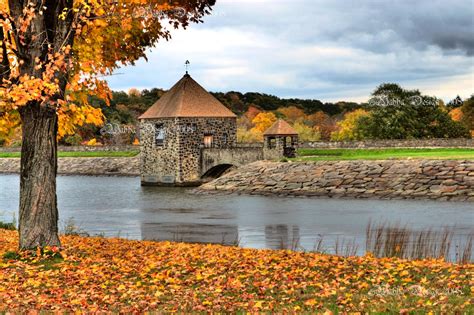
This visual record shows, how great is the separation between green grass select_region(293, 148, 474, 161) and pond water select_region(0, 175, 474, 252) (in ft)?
24.7

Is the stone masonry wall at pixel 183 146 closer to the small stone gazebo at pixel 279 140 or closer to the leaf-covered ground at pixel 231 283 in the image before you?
the small stone gazebo at pixel 279 140

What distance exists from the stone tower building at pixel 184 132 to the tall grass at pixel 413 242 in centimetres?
2983

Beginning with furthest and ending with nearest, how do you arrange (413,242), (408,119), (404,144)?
(408,119) → (404,144) → (413,242)

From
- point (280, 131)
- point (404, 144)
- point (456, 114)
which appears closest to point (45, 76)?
point (280, 131)

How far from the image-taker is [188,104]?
56688mm

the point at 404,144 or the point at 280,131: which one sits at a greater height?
the point at 280,131

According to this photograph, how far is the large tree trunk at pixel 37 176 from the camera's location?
14.0m

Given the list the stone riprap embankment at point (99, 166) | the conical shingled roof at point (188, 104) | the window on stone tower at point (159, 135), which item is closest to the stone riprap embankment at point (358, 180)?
the conical shingled roof at point (188, 104)

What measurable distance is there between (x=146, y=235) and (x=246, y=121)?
84.2 metres

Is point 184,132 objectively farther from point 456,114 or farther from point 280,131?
point 456,114

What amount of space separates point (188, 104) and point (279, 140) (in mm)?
7620

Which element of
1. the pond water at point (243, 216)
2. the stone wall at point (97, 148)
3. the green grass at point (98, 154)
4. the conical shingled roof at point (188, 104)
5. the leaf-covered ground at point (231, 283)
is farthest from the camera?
the stone wall at point (97, 148)

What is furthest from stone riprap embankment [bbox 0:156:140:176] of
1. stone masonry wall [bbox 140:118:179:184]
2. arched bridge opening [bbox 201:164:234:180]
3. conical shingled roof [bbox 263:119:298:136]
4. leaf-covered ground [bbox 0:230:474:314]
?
leaf-covered ground [bbox 0:230:474:314]

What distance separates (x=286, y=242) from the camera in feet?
77.3
